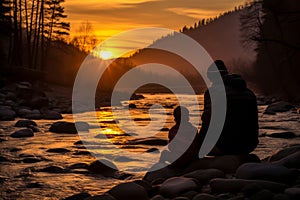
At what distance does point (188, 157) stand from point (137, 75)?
5106 inches

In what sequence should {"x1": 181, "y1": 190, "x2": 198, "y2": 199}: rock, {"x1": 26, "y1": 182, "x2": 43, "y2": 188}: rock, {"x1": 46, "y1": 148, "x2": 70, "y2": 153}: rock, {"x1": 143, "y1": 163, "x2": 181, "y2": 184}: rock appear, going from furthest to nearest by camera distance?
{"x1": 46, "y1": 148, "x2": 70, "y2": 153}: rock < {"x1": 143, "y1": 163, "x2": 181, "y2": 184}: rock < {"x1": 26, "y1": 182, "x2": 43, "y2": 188}: rock < {"x1": 181, "y1": 190, "x2": 198, "y2": 199}: rock

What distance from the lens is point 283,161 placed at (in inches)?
238

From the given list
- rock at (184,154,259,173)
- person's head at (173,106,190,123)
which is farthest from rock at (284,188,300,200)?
person's head at (173,106,190,123)

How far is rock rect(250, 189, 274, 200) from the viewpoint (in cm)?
446

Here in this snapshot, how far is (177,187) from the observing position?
204 inches

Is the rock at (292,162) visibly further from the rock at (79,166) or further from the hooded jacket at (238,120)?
the rock at (79,166)

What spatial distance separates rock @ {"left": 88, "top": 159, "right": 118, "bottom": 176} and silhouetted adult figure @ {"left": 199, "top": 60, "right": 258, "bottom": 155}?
1488 millimetres

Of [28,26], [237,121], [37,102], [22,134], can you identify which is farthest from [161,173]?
[28,26]

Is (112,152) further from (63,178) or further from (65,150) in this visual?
(63,178)

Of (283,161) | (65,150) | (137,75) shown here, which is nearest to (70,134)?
(65,150)

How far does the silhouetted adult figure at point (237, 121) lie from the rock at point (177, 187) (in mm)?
1772

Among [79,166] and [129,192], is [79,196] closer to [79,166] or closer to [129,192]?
[129,192]

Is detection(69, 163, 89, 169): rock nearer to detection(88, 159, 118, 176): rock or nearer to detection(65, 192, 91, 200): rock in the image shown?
detection(88, 159, 118, 176): rock

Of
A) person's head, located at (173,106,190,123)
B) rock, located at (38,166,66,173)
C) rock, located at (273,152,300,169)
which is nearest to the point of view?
rock, located at (273,152,300,169)
